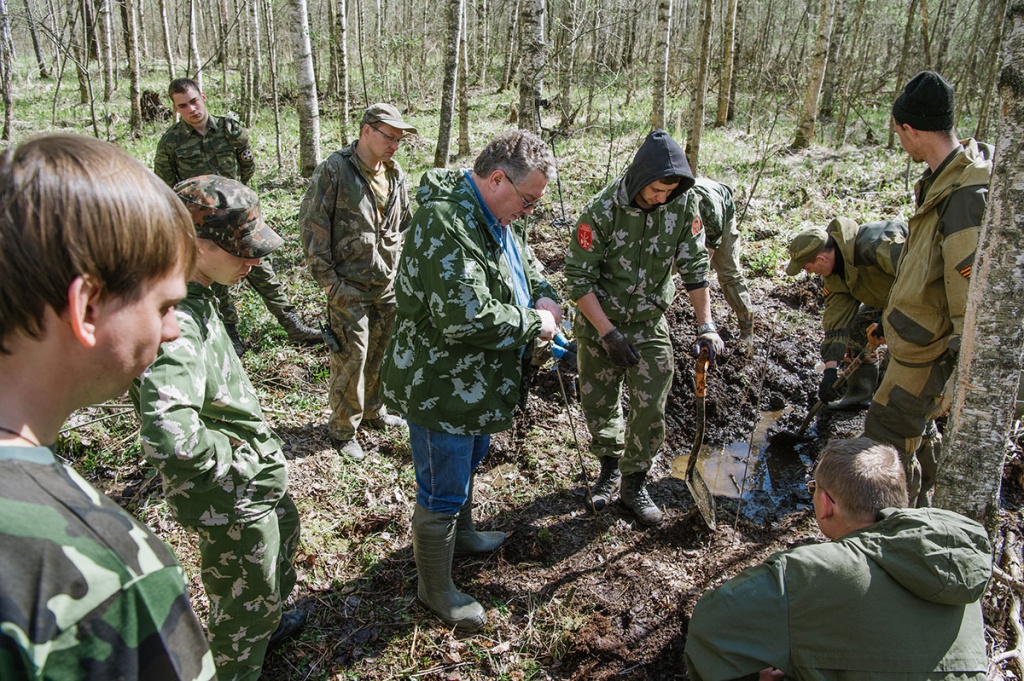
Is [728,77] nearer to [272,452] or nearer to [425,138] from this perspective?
[425,138]

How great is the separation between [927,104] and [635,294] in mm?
1716

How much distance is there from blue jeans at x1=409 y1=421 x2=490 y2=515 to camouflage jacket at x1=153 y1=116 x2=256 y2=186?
4225 millimetres

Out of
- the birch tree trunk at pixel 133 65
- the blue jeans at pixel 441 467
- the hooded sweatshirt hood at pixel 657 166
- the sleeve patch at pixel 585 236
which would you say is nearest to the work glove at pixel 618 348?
the sleeve patch at pixel 585 236

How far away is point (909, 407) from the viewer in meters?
3.49

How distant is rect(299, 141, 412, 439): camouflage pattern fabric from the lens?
164 inches

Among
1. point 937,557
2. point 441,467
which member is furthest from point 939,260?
point 441,467

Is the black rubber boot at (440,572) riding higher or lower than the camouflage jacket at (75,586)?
lower

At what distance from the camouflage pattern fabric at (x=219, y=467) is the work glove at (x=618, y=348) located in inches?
76.3

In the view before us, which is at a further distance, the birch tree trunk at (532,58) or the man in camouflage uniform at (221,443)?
the birch tree trunk at (532,58)

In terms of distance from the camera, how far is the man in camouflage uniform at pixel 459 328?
254 cm

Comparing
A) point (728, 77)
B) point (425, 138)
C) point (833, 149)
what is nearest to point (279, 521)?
point (425, 138)

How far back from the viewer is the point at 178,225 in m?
0.94

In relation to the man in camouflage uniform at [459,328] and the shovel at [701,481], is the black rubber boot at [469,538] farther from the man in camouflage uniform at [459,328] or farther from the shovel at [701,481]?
the shovel at [701,481]

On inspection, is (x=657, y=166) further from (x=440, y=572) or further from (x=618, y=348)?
(x=440, y=572)
